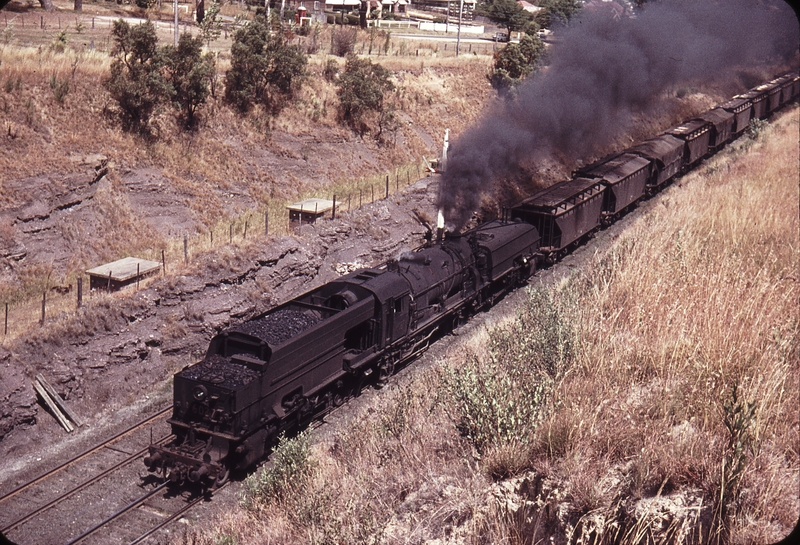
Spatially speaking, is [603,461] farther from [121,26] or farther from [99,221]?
[121,26]

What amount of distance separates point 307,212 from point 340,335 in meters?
14.4

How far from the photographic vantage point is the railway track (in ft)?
44.0

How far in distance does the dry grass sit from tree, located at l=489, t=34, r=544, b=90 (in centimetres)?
4583

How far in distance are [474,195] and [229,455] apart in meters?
14.6

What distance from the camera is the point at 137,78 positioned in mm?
33312

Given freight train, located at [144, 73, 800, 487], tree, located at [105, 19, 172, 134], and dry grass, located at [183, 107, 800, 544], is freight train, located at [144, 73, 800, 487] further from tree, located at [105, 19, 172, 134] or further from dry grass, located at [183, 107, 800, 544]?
tree, located at [105, 19, 172, 134]

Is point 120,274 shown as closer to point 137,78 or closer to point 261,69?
point 137,78

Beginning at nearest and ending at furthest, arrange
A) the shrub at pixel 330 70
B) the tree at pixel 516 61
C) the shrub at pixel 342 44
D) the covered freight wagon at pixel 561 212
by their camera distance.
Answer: the covered freight wagon at pixel 561 212 < the shrub at pixel 330 70 < the shrub at pixel 342 44 < the tree at pixel 516 61

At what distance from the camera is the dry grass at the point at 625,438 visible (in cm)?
579

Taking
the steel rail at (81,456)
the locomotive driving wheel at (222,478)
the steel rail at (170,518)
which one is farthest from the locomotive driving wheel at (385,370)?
the steel rail at (81,456)

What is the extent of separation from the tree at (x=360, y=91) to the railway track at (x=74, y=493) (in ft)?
102

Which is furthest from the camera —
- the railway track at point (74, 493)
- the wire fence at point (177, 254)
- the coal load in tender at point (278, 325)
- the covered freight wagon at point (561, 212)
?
the covered freight wagon at point (561, 212)

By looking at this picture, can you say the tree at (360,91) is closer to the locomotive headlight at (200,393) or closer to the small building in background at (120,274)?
the small building in background at (120,274)

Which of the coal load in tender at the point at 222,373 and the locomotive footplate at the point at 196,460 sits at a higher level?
the coal load in tender at the point at 222,373
